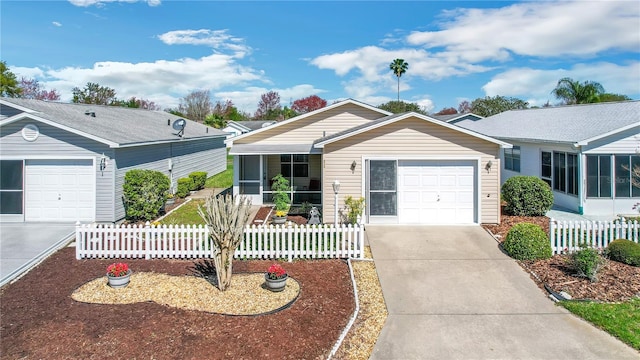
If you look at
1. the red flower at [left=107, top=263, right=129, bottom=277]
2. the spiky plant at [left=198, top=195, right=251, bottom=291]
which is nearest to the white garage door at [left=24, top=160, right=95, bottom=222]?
the red flower at [left=107, top=263, right=129, bottom=277]

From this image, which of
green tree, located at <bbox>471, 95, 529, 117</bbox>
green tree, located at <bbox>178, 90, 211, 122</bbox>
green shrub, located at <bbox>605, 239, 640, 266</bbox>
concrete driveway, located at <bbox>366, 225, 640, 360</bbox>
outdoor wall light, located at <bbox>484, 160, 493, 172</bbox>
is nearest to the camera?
concrete driveway, located at <bbox>366, 225, 640, 360</bbox>

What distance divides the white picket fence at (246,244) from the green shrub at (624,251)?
6660mm

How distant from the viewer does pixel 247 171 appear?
18453 millimetres

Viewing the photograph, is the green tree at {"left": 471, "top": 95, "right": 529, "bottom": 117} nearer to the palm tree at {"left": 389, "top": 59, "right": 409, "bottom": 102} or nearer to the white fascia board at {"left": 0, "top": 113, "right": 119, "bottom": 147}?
the palm tree at {"left": 389, "top": 59, "right": 409, "bottom": 102}

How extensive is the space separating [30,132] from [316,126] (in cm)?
1164

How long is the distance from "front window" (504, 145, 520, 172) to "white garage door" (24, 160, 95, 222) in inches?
823

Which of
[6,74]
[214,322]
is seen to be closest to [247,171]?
[214,322]

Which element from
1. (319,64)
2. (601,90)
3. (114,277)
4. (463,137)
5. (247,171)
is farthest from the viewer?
(319,64)

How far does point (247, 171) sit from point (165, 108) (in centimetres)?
6105

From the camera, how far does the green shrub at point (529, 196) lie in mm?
14727

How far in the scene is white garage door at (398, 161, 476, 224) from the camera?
46.3 feet

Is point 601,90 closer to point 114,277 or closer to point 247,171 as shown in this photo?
point 247,171

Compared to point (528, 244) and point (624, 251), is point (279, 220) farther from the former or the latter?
point (624, 251)

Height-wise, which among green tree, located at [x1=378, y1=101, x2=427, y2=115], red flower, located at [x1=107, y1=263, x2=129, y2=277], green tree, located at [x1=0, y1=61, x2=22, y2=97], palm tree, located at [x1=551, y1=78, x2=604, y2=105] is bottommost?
red flower, located at [x1=107, y1=263, x2=129, y2=277]
